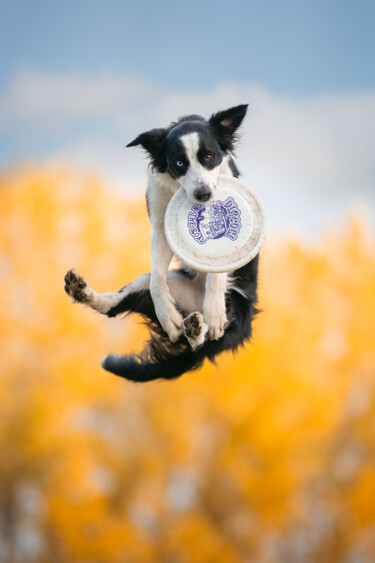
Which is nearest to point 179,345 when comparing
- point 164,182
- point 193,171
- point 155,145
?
point 164,182

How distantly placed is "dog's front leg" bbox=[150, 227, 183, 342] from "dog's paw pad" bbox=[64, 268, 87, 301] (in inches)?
24.4

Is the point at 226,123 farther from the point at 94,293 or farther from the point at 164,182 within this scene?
the point at 94,293

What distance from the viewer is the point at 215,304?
224 inches

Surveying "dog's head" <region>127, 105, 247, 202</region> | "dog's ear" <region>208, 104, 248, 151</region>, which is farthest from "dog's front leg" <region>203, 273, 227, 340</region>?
"dog's ear" <region>208, 104, 248, 151</region>

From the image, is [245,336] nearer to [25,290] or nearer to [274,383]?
[274,383]

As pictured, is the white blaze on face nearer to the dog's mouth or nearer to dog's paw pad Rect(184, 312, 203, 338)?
the dog's mouth

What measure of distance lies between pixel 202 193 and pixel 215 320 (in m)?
1.14

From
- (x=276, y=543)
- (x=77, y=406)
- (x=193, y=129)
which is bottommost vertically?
(x=193, y=129)

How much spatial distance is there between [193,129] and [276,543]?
28111 millimetres

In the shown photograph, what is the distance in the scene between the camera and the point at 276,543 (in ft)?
98.2

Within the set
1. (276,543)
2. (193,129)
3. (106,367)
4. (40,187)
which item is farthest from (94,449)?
(193,129)

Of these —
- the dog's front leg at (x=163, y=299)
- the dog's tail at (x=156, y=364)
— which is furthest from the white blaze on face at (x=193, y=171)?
the dog's tail at (x=156, y=364)

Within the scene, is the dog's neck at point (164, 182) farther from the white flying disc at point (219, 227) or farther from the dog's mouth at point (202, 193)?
the dog's mouth at point (202, 193)

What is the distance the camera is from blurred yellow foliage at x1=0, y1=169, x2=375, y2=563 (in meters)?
26.8
